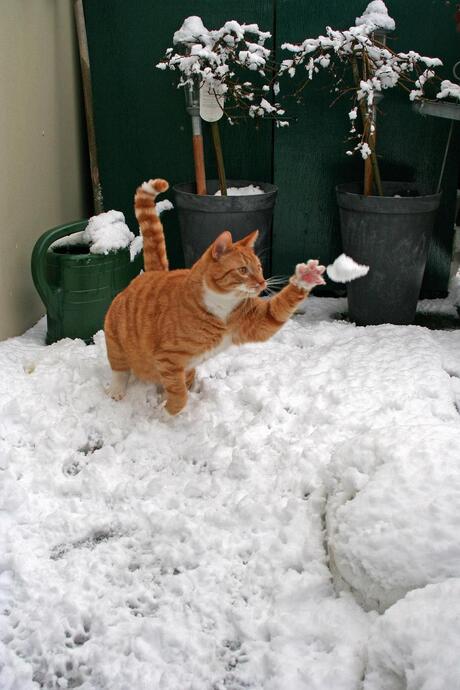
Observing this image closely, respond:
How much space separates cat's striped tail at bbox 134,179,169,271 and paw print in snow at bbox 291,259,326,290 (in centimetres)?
63

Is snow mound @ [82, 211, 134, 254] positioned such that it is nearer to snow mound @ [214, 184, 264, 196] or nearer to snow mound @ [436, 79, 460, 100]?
snow mound @ [214, 184, 264, 196]

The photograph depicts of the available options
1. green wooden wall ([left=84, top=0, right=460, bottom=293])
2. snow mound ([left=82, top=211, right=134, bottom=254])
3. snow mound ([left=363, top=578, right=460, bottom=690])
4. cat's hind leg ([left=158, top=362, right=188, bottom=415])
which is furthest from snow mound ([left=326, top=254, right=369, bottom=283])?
green wooden wall ([left=84, top=0, right=460, bottom=293])

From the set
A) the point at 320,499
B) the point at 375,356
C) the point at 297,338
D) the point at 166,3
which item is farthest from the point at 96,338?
the point at 166,3

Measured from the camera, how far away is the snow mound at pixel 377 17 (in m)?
2.85

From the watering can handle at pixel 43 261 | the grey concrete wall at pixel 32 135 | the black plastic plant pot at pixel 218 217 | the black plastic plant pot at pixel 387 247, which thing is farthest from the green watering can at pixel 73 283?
the black plastic plant pot at pixel 387 247

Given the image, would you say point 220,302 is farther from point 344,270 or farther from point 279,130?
point 279,130

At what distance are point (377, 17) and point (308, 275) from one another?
63.2 inches

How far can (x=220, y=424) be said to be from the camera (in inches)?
86.4

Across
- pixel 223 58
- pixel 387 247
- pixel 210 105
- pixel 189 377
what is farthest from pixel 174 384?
pixel 223 58

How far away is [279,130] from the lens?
3342mm

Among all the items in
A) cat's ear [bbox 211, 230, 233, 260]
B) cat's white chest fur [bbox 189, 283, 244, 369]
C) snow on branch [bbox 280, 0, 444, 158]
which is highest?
snow on branch [bbox 280, 0, 444, 158]

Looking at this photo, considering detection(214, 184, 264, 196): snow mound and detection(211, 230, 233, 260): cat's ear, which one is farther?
detection(214, 184, 264, 196): snow mound

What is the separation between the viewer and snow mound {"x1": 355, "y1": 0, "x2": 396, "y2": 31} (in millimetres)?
2848

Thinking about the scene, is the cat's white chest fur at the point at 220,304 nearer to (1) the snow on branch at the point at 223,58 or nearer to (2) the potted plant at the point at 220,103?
(2) the potted plant at the point at 220,103
